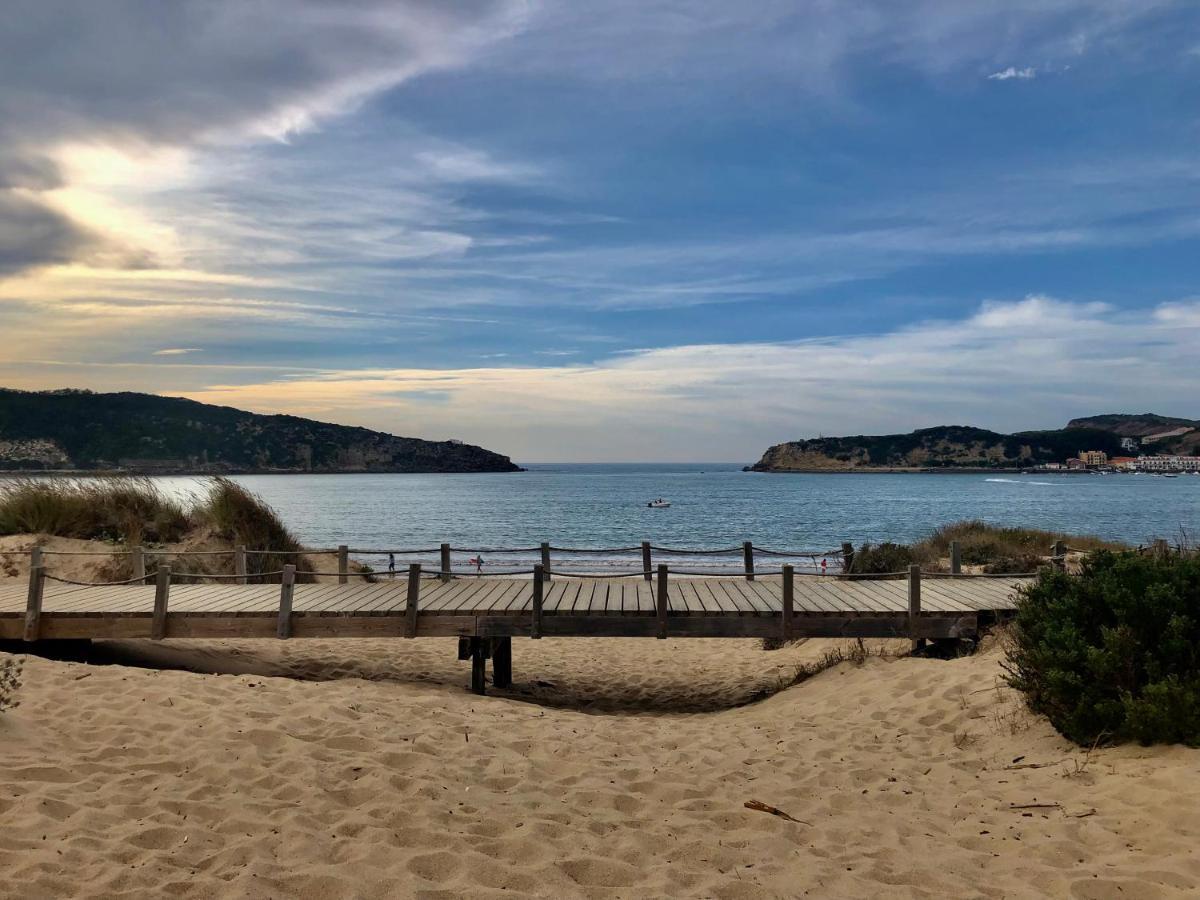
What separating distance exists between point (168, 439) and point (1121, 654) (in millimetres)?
129731

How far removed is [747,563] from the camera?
1653cm

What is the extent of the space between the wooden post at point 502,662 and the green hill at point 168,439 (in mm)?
94351

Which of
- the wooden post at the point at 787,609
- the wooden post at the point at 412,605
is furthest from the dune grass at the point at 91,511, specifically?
the wooden post at the point at 787,609

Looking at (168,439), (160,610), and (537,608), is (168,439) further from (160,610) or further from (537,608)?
(537,608)

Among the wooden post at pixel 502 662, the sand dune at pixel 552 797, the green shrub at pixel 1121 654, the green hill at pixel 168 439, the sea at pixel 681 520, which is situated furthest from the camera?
the green hill at pixel 168 439

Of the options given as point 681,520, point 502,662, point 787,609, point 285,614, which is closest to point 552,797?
point 787,609

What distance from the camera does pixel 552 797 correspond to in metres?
5.95

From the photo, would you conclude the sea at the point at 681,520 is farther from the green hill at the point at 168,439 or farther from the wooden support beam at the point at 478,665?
the green hill at the point at 168,439

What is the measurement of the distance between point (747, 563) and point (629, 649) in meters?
3.04

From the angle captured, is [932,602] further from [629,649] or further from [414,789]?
[414,789]

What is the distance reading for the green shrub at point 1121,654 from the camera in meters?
6.19

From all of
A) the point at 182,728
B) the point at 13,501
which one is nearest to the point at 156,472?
the point at 13,501

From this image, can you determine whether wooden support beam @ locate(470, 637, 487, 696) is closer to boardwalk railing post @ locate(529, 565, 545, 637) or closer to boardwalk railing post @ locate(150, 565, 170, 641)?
boardwalk railing post @ locate(529, 565, 545, 637)

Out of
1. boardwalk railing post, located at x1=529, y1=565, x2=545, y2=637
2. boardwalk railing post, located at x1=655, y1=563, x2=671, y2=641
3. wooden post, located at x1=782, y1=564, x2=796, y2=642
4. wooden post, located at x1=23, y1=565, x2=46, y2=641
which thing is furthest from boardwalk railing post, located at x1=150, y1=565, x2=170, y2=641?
wooden post, located at x1=782, y1=564, x2=796, y2=642
